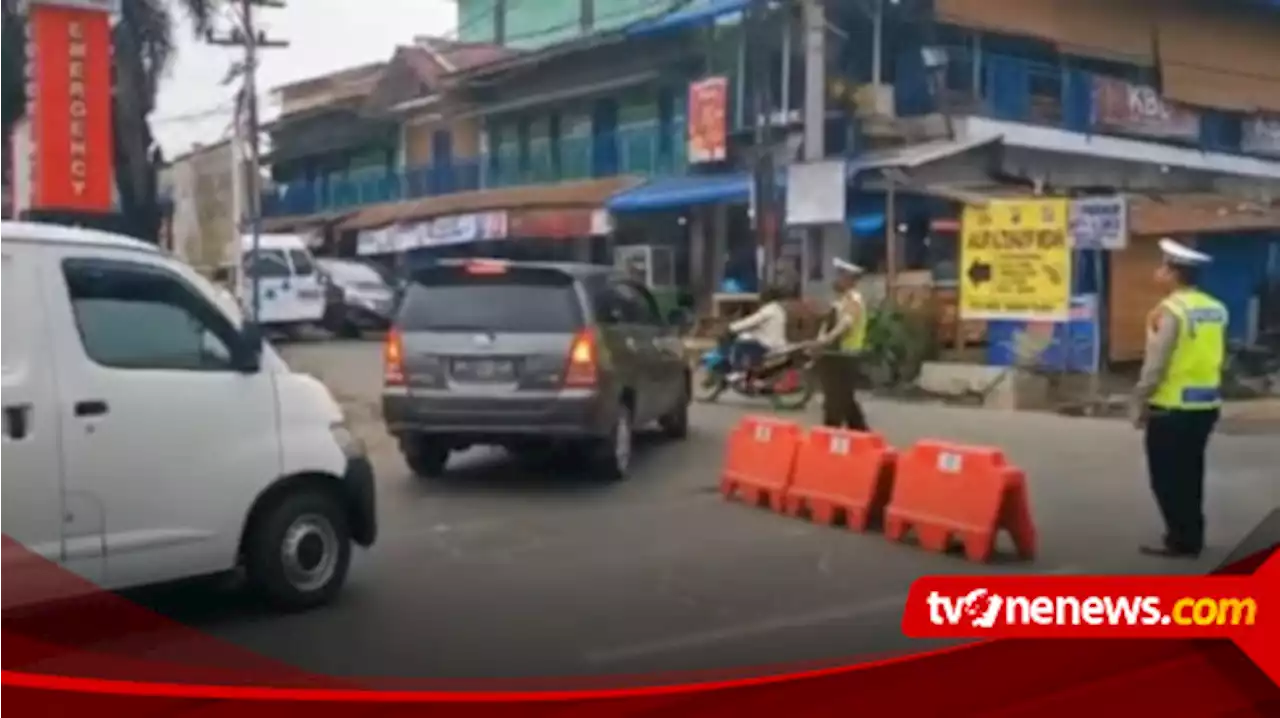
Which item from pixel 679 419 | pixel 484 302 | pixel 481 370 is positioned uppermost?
pixel 484 302

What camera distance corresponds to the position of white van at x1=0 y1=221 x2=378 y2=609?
218 centimetres

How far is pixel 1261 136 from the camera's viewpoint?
268cm

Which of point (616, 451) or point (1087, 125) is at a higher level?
point (1087, 125)

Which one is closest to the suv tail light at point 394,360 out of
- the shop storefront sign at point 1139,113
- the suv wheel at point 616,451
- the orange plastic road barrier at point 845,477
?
the suv wheel at point 616,451

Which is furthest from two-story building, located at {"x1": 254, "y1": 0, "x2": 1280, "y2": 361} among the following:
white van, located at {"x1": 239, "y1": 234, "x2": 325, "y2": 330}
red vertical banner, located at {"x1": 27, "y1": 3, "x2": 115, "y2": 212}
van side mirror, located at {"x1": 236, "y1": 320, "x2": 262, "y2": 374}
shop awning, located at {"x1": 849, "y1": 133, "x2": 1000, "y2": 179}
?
red vertical banner, located at {"x1": 27, "y1": 3, "x2": 115, "y2": 212}

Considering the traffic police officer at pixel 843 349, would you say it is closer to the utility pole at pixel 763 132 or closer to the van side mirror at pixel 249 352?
the utility pole at pixel 763 132

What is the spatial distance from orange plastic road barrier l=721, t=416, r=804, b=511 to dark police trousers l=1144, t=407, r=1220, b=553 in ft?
2.01

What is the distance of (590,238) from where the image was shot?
Result: 2494 mm

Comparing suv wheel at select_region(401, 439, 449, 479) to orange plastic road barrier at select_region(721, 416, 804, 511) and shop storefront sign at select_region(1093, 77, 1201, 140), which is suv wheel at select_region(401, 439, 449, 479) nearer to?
orange plastic road barrier at select_region(721, 416, 804, 511)

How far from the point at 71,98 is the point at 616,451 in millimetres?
1034

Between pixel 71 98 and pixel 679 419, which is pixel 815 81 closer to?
pixel 679 419

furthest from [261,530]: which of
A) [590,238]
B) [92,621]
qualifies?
[590,238]

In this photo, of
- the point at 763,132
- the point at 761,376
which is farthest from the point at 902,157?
the point at 761,376

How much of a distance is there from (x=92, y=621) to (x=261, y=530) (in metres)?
0.34
